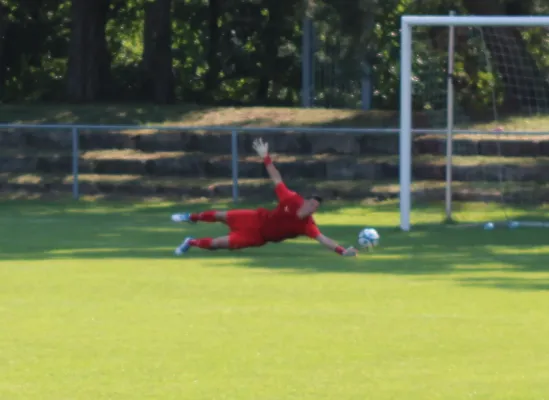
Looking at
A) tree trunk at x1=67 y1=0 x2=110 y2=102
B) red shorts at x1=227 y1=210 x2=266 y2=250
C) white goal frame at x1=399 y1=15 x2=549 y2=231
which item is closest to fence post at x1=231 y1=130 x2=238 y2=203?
white goal frame at x1=399 y1=15 x2=549 y2=231

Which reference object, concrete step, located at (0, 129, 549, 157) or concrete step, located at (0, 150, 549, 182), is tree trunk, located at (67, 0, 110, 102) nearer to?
concrete step, located at (0, 129, 549, 157)

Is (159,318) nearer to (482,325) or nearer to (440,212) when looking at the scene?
(482,325)

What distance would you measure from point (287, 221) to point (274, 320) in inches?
204

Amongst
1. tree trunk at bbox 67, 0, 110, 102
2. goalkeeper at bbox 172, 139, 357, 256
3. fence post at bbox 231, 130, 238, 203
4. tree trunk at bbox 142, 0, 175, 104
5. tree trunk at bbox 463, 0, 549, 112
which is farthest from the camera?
tree trunk at bbox 142, 0, 175, 104

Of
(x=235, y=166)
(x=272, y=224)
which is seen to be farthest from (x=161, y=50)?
(x=272, y=224)

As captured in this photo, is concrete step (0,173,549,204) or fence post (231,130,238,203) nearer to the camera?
concrete step (0,173,549,204)

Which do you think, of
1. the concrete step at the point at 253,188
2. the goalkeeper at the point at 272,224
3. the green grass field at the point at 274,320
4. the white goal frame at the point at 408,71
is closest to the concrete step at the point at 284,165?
the concrete step at the point at 253,188

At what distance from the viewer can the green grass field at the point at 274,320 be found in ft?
30.7

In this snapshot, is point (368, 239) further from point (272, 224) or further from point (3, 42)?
point (3, 42)

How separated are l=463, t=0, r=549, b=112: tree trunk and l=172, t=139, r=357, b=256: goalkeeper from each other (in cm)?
1155

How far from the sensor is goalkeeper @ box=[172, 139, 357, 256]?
16984mm

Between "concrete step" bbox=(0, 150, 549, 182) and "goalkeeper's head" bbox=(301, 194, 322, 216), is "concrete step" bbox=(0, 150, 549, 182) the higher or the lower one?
the lower one

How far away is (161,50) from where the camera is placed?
113ft

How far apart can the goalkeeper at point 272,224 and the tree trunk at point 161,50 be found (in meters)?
16.8
